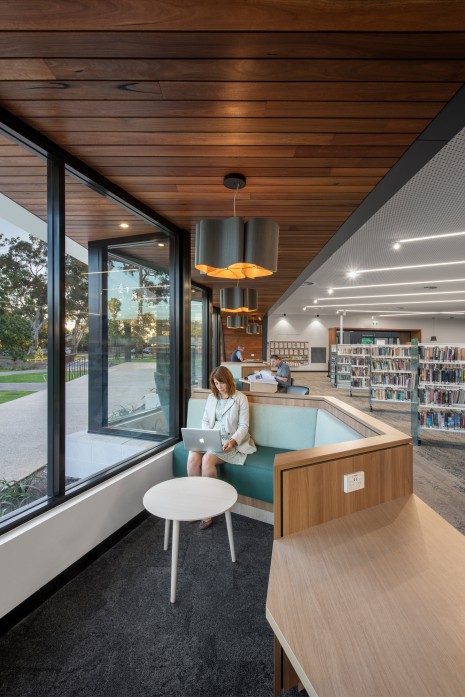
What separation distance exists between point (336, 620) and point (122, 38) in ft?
7.57

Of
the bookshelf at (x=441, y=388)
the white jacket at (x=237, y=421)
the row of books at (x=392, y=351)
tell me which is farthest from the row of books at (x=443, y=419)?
the white jacket at (x=237, y=421)

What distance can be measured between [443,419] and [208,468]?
4.58 m

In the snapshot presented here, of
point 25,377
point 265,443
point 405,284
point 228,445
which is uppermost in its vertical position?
point 405,284

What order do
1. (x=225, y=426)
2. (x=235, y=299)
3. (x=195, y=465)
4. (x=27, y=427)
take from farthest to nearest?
(x=235, y=299), (x=225, y=426), (x=195, y=465), (x=27, y=427)

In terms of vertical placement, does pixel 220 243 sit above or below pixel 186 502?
above

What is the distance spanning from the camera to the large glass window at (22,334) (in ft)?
6.30

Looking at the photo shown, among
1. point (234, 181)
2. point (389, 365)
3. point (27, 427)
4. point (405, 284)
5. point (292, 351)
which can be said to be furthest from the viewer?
point (292, 351)

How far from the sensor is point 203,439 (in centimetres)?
259

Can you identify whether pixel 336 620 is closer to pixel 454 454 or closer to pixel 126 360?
pixel 126 360

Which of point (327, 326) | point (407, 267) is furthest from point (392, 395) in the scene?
point (327, 326)

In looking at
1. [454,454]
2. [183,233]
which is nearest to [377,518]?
[183,233]

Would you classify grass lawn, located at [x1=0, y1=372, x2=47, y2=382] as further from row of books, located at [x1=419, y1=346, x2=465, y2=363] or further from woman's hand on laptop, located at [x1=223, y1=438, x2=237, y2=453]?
row of books, located at [x1=419, y1=346, x2=465, y2=363]

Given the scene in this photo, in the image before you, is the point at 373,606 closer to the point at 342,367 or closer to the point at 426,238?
the point at 426,238

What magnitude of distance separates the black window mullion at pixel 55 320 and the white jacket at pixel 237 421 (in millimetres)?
1312
